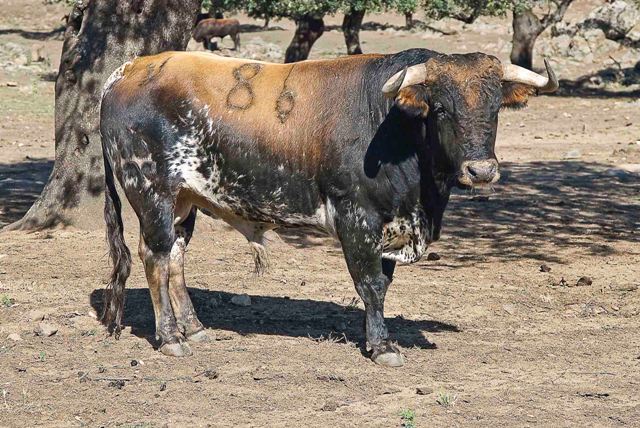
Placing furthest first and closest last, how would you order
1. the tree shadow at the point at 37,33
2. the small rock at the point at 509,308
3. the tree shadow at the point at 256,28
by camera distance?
the tree shadow at the point at 256,28 → the tree shadow at the point at 37,33 → the small rock at the point at 509,308

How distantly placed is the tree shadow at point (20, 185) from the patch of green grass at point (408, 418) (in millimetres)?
6428

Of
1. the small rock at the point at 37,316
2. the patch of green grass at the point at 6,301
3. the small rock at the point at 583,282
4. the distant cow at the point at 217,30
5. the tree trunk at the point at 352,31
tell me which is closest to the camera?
the small rock at the point at 37,316

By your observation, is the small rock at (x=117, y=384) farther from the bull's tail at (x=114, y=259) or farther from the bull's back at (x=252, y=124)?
the bull's back at (x=252, y=124)

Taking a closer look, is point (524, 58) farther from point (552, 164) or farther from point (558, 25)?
point (552, 164)

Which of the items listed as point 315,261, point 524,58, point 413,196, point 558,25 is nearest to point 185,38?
point 315,261

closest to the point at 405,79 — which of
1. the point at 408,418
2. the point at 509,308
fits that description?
the point at 408,418

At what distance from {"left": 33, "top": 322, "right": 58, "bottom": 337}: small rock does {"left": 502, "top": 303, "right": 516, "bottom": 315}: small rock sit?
319cm

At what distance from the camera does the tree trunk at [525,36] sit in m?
26.6

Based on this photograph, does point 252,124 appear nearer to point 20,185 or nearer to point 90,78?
point 90,78

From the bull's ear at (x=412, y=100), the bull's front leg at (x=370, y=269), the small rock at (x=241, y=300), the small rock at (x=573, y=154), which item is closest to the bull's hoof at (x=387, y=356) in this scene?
the bull's front leg at (x=370, y=269)

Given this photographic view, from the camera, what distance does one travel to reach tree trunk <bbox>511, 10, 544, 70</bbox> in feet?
87.3

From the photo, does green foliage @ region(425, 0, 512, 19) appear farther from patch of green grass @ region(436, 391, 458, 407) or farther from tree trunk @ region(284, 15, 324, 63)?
patch of green grass @ region(436, 391, 458, 407)

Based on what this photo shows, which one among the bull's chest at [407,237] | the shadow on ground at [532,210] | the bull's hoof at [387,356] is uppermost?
the bull's chest at [407,237]

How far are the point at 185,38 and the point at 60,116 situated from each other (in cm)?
132
